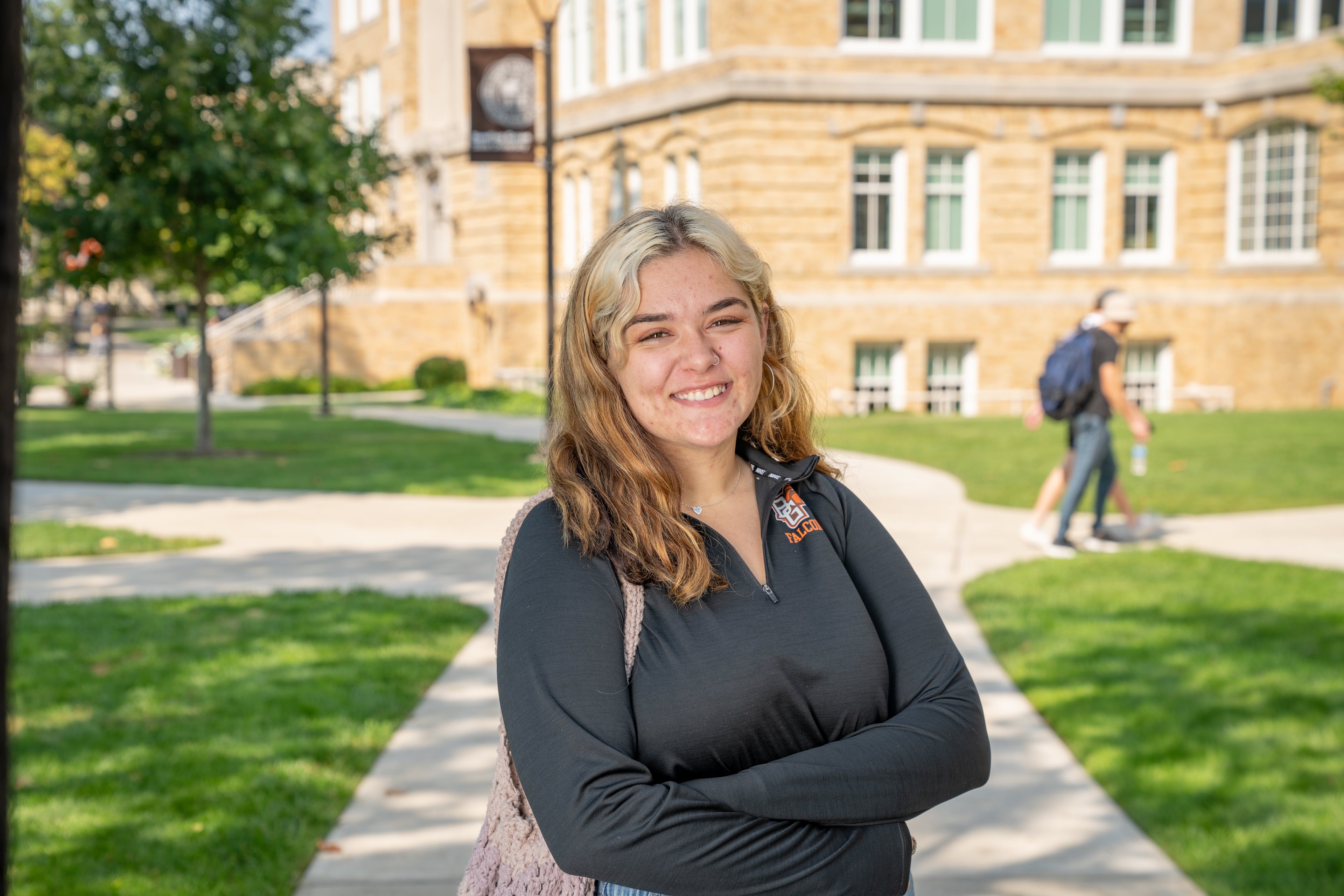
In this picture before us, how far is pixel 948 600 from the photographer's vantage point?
7996 mm

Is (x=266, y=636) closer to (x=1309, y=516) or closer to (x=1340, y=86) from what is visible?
(x=1309, y=516)

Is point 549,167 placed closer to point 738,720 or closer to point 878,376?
point 878,376

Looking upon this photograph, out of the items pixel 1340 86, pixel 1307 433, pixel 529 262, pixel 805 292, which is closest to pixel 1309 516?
pixel 1340 86

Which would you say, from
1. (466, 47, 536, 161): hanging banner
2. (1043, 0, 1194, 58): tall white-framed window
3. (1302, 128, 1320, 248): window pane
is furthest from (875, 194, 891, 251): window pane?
(466, 47, 536, 161): hanging banner

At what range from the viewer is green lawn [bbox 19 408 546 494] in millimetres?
13578

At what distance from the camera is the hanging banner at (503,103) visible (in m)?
16.8

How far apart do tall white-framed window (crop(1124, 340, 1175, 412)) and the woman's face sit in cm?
2409

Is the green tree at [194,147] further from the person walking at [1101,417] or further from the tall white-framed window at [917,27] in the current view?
the tall white-framed window at [917,27]

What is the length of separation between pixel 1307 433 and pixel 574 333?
1788 centimetres

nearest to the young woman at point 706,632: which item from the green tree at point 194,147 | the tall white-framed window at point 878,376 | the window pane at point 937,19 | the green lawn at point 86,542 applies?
the green lawn at point 86,542

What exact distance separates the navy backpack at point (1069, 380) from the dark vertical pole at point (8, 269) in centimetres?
860

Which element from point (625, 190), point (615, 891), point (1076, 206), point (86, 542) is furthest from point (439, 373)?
point (615, 891)

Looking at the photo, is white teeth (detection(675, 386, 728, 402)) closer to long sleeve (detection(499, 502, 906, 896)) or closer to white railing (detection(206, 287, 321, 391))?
long sleeve (detection(499, 502, 906, 896))

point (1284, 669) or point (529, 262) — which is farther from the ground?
point (529, 262)
